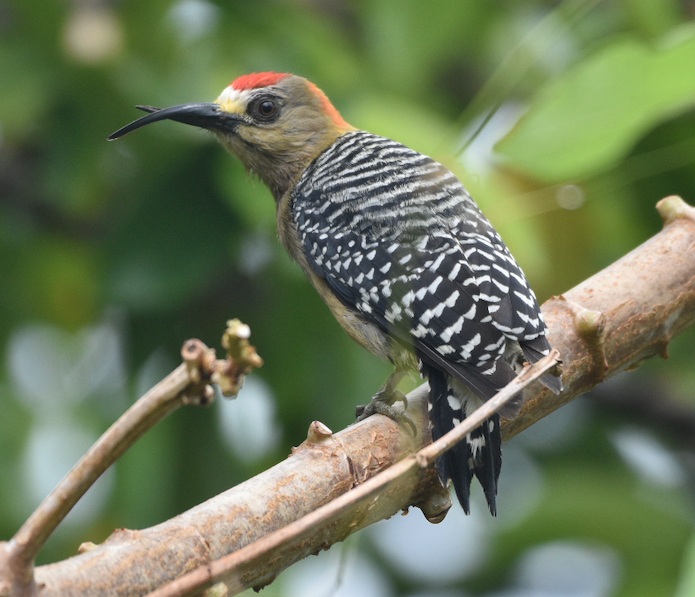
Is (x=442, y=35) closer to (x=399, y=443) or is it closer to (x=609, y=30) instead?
(x=609, y=30)

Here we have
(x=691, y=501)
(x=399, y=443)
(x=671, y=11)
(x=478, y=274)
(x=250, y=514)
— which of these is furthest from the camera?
(x=691, y=501)

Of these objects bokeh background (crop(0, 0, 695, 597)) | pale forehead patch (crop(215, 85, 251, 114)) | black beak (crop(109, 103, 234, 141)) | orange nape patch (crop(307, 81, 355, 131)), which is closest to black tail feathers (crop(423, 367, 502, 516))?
bokeh background (crop(0, 0, 695, 597))

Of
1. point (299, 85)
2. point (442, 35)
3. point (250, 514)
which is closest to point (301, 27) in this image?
point (299, 85)

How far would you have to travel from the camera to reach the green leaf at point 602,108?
7.57 feet

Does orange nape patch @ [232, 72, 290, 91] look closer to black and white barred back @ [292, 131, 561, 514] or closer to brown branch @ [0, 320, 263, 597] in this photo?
black and white barred back @ [292, 131, 561, 514]

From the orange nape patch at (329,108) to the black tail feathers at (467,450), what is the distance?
169cm

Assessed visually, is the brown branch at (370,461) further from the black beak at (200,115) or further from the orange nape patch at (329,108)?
the orange nape patch at (329,108)

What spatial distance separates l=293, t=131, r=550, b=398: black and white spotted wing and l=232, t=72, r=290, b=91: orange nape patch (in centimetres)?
40

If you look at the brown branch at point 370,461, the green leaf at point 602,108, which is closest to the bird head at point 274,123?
the green leaf at point 602,108

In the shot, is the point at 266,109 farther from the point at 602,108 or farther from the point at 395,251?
the point at 602,108

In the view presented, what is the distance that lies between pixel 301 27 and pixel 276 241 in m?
0.93

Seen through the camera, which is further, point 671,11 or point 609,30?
point 609,30

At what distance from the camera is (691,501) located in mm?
3750

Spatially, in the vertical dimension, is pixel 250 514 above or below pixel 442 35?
below
